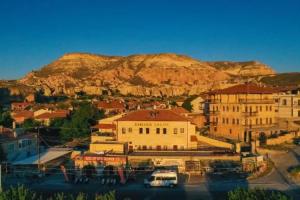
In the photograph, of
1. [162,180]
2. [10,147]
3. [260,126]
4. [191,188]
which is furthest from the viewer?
[260,126]

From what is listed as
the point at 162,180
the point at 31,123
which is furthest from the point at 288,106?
the point at 162,180

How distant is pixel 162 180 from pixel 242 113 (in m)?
28.4

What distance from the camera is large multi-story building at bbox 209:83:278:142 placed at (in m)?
61.9

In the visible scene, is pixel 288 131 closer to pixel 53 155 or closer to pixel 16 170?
pixel 53 155

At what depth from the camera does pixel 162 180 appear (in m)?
36.5

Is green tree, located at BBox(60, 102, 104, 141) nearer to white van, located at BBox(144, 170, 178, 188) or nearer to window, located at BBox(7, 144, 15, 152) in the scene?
window, located at BBox(7, 144, 15, 152)

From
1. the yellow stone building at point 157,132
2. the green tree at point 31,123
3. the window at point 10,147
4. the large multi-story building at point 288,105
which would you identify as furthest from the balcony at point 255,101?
the green tree at point 31,123

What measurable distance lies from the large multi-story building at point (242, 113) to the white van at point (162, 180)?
2523 cm

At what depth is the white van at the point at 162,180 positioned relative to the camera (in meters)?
36.5

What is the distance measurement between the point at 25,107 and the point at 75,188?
86167mm

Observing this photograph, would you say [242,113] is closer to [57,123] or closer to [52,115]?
[57,123]

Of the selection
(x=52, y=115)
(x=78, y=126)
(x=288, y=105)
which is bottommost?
(x=78, y=126)

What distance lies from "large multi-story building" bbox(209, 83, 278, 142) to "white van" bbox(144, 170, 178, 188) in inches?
993

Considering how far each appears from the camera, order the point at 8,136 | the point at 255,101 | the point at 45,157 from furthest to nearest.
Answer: the point at 255,101 < the point at 8,136 < the point at 45,157
